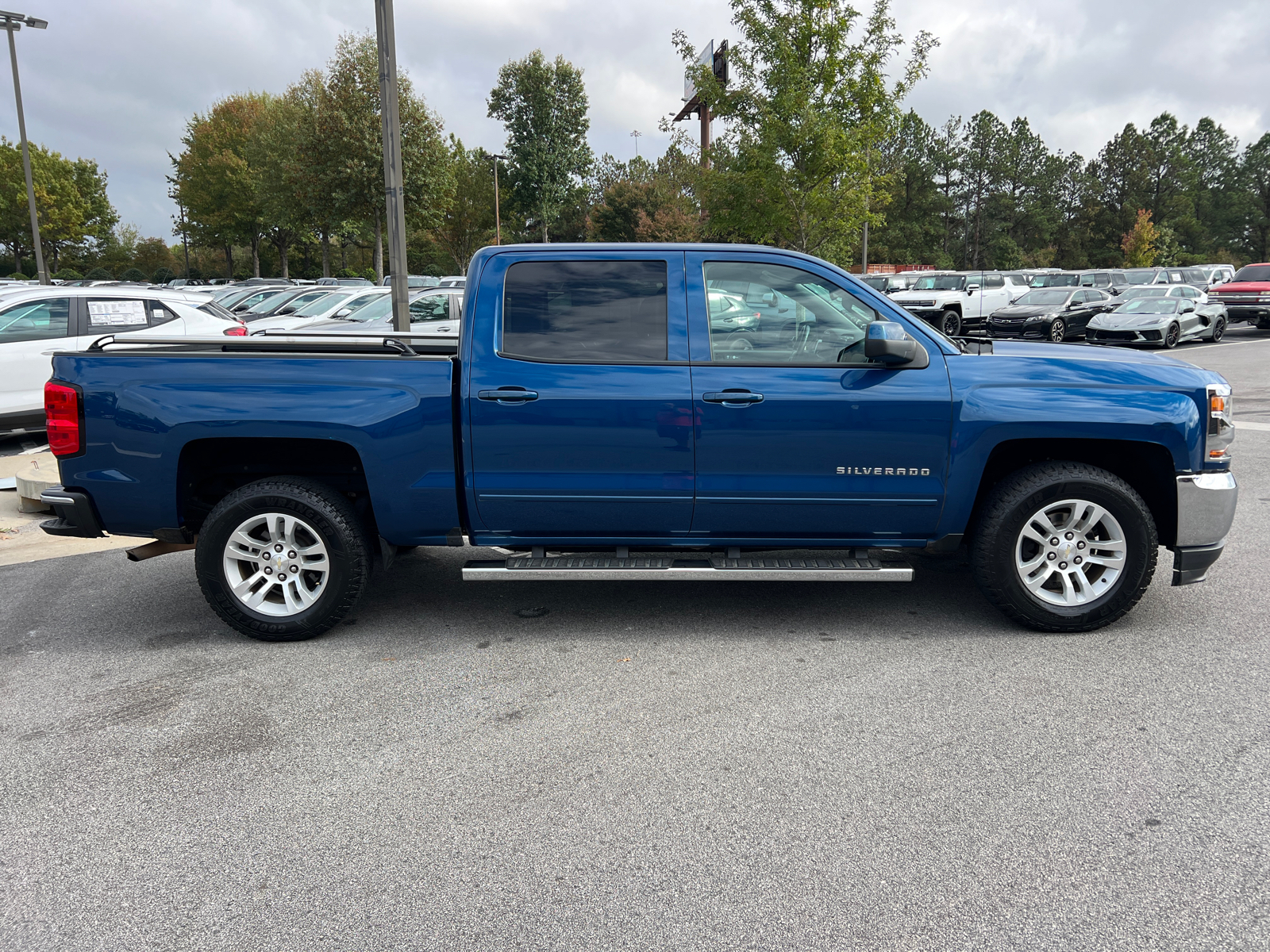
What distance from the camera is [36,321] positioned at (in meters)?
10.4

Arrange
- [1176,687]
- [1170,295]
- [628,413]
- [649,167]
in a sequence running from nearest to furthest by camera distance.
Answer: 1. [1176,687]
2. [628,413]
3. [1170,295]
4. [649,167]

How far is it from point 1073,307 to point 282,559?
2432 cm

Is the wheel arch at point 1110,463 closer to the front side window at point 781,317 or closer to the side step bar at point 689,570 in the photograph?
the side step bar at point 689,570

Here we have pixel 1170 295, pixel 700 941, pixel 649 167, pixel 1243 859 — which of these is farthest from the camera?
pixel 649 167

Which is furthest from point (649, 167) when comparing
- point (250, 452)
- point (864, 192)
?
point (250, 452)

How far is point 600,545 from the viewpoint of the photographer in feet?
15.4

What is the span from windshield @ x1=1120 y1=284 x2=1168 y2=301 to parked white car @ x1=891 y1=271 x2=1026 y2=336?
2922mm

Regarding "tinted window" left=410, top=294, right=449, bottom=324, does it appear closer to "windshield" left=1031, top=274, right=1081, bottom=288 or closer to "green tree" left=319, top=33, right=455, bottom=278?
"green tree" left=319, top=33, right=455, bottom=278

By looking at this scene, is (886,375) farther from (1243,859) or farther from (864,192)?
(864,192)

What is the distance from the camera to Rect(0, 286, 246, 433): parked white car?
10086 mm

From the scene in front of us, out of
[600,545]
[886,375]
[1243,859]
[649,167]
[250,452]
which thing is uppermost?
[649,167]

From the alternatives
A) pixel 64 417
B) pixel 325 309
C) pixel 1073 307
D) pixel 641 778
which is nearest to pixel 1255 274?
pixel 1073 307

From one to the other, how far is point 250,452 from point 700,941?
11.2ft

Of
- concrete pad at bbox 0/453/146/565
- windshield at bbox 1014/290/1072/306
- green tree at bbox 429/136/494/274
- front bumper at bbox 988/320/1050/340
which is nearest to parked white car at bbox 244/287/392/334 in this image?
concrete pad at bbox 0/453/146/565
